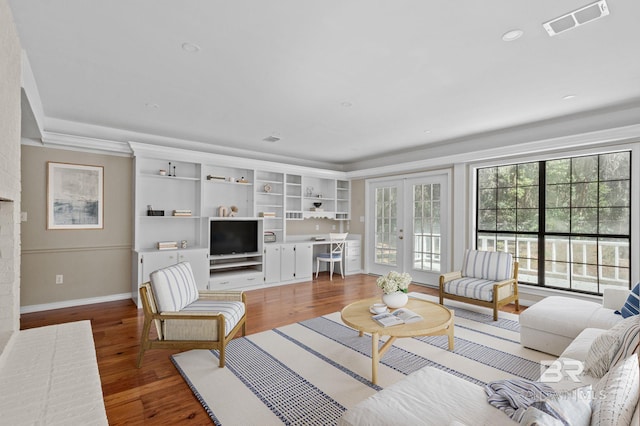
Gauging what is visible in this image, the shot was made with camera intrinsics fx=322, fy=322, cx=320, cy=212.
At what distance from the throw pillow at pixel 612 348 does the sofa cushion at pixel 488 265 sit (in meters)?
2.54

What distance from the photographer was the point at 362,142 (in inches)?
221

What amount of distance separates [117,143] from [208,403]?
413cm

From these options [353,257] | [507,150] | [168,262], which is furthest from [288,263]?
[507,150]

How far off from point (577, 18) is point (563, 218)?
3266 mm

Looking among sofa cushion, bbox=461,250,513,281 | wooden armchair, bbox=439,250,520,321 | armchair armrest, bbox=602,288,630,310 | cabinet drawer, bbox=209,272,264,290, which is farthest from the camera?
cabinet drawer, bbox=209,272,264,290

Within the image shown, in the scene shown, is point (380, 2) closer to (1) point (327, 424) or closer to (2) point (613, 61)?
(2) point (613, 61)

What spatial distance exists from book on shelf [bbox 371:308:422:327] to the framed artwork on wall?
4407 mm

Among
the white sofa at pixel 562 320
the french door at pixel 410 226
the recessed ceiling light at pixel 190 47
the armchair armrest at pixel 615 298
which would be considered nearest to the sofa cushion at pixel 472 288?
the white sofa at pixel 562 320

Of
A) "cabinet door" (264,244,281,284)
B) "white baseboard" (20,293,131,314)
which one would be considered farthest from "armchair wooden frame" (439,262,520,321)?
"white baseboard" (20,293,131,314)

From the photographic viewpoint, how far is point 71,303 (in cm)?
462

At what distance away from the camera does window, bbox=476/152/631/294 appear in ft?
13.4

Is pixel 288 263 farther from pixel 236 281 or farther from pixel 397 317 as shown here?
pixel 397 317

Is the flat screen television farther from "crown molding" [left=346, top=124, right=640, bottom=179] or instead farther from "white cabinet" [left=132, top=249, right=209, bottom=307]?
"crown molding" [left=346, top=124, right=640, bottom=179]

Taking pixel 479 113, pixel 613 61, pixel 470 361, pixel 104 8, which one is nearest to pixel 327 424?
pixel 470 361
